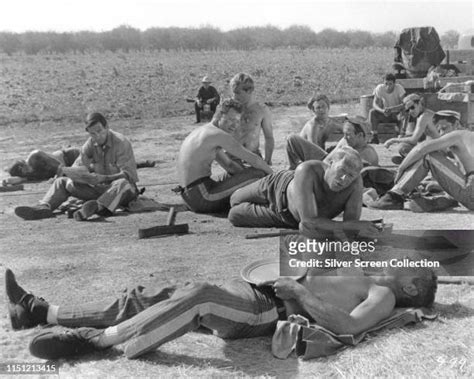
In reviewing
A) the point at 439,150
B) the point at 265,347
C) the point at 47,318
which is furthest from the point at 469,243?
the point at 47,318

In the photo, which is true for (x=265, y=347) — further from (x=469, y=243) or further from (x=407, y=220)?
(x=407, y=220)

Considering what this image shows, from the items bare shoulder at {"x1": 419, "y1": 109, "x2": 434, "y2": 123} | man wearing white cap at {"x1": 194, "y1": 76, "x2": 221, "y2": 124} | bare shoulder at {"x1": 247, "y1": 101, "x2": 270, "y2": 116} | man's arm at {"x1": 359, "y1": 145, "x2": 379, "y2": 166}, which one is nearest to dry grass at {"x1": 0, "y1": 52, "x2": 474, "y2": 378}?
man's arm at {"x1": 359, "y1": 145, "x2": 379, "y2": 166}

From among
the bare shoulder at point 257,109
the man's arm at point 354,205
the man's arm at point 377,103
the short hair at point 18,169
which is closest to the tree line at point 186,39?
the man's arm at point 377,103

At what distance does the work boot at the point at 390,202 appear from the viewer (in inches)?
279

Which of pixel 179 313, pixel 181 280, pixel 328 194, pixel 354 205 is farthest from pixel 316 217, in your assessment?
pixel 179 313

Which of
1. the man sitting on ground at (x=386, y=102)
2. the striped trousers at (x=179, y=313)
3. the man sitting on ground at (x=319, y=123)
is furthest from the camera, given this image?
the man sitting on ground at (x=386, y=102)

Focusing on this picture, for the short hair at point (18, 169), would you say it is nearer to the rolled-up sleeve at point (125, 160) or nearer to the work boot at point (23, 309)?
the rolled-up sleeve at point (125, 160)

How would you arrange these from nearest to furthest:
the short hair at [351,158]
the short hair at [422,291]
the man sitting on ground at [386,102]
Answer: the short hair at [422,291]
the short hair at [351,158]
the man sitting on ground at [386,102]

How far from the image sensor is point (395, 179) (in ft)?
24.0

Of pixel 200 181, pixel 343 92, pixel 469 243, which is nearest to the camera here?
pixel 469 243

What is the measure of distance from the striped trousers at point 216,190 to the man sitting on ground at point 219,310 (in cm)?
305

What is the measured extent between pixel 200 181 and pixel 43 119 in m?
11.7

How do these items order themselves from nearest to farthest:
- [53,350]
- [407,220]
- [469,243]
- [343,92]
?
[53,350] < [469,243] < [407,220] < [343,92]

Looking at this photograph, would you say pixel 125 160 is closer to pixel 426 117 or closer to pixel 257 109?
pixel 257 109
